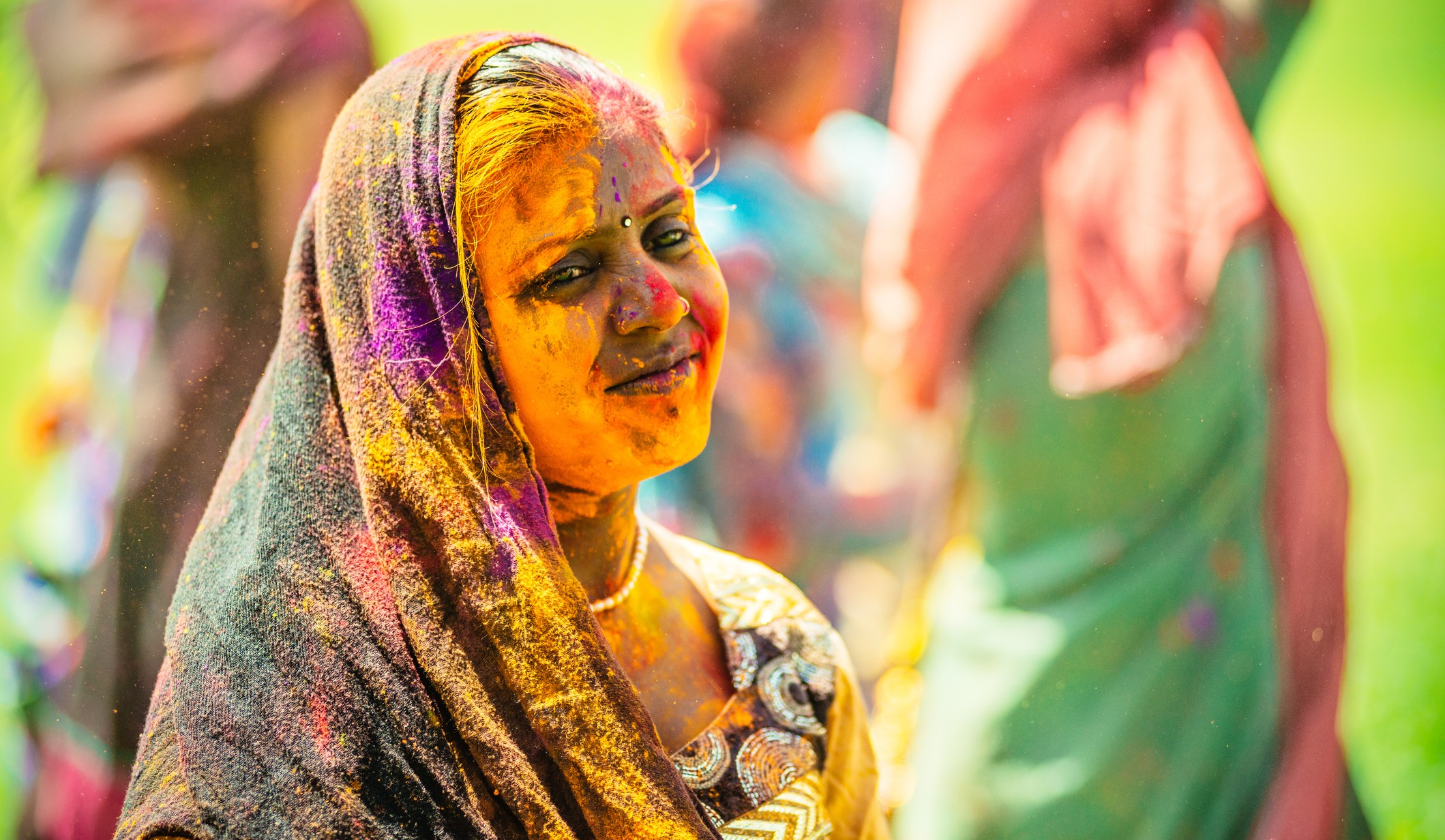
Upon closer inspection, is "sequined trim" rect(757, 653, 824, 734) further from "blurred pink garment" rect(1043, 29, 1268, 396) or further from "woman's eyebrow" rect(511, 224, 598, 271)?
"blurred pink garment" rect(1043, 29, 1268, 396)

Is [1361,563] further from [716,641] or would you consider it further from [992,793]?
[716,641]

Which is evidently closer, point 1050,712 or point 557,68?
point 557,68

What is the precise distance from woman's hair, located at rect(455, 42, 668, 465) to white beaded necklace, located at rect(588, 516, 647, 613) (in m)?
0.20

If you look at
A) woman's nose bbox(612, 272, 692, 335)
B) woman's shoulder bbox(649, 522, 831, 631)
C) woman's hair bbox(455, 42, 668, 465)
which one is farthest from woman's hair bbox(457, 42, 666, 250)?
woman's shoulder bbox(649, 522, 831, 631)

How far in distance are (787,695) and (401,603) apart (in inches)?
15.3

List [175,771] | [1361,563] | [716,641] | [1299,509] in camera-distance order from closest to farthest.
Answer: [175,771], [716,641], [1299,509], [1361,563]

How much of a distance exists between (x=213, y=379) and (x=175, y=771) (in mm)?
534

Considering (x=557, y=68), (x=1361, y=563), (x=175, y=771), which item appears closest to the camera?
(x=175, y=771)

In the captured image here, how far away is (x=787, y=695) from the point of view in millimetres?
1081

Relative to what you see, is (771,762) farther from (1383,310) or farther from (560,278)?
(1383,310)

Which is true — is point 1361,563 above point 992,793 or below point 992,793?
above

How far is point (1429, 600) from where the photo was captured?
81.8 inches

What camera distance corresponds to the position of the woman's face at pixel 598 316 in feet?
3.01

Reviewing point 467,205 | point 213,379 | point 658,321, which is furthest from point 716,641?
point 213,379
